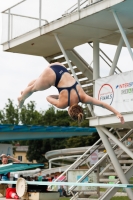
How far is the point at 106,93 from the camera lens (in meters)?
18.2

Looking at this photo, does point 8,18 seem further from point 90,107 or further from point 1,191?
point 1,191

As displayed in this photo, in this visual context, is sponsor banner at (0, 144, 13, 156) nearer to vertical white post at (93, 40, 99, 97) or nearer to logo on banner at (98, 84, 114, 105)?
vertical white post at (93, 40, 99, 97)

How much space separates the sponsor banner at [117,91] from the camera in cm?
1712

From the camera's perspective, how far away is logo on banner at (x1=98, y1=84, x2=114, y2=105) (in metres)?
17.9

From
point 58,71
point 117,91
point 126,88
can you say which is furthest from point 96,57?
point 58,71

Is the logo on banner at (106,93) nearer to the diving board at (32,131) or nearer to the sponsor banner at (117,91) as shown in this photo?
the sponsor banner at (117,91)

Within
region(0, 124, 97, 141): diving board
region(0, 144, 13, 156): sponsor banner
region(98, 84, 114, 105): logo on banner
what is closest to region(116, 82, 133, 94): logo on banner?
region(98, 84, 114, 105): logo on banner

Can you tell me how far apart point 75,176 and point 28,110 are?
277 feet

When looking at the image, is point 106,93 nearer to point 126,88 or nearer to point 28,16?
point 126,88

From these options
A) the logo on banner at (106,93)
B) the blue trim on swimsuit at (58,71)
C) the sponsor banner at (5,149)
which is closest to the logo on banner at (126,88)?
the logo on banner at (106,93)

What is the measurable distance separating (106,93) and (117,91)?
0.70 metres

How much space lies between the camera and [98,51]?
20.6 m

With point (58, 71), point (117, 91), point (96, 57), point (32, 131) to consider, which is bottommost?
point (58, 71)

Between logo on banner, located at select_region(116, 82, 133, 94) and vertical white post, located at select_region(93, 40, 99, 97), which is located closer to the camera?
logo on banner, located at select_region(116, 82, 133, 94)
